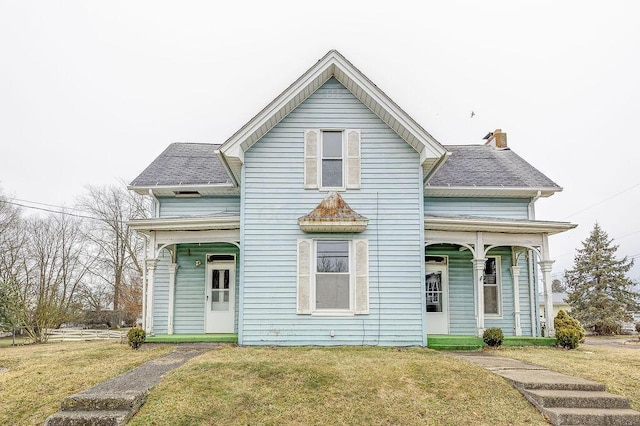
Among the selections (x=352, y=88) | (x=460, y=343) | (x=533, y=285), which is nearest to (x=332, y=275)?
(x=460, y=343)

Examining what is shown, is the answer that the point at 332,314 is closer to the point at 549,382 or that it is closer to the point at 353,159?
the point at 353,159

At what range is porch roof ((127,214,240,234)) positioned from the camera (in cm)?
1131

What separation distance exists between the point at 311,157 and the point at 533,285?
26.5ft

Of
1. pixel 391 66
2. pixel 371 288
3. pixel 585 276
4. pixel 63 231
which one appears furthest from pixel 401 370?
pixel 63 231

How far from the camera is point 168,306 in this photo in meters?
12.9

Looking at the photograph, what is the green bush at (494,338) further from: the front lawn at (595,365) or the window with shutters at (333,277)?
the window with shutters at (333,277)

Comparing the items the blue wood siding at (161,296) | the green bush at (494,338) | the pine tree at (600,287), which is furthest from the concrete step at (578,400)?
the pine tree at (600,287)

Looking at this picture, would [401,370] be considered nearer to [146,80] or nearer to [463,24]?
[463,24]

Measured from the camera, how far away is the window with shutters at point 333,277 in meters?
10.2

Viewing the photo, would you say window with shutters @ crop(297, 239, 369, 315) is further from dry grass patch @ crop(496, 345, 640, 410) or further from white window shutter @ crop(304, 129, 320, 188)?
dry grass patch @ crop(496, 345, 640, 410)

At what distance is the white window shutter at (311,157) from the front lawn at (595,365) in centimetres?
593

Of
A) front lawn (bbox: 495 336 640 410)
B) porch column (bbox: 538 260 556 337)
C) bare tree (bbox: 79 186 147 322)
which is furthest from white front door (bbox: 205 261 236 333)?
bare tree (bbox: 79 186 147 322)

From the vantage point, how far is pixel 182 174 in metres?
13.7

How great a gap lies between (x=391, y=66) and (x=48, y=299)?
19916 mm
